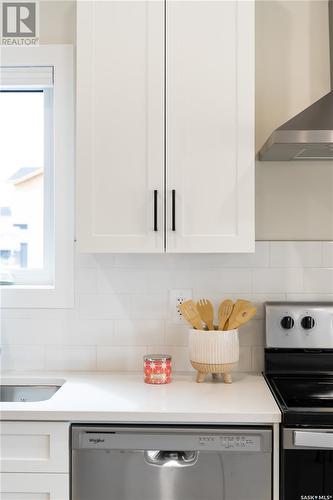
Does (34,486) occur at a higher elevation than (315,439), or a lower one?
lower

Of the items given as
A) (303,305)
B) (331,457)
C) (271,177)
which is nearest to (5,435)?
(331,457)

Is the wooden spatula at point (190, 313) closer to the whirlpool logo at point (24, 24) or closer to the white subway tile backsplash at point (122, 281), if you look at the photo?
the white subway tile backsplash at point (122, 281)

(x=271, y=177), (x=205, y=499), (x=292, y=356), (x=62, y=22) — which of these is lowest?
(x=205, y=499)

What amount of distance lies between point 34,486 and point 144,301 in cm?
87

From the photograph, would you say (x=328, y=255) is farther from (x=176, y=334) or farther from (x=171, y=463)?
(x=171, y=463)

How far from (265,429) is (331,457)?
0.22 metres

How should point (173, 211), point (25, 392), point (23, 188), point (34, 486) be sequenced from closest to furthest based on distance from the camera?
point (34, 486), point (173, 211), point (25, 392), point (23, 188)

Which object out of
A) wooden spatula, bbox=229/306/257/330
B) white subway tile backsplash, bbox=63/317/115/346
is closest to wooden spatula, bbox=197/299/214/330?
wooden spatula, bbox=229/306/257/330

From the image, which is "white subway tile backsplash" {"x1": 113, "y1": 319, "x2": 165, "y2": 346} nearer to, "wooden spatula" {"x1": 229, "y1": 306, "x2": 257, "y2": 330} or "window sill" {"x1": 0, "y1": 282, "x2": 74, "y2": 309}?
"window sill" {"x1": 0, "y1": 282, "x2": 74, "y2": 309}

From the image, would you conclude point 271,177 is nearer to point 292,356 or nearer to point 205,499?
point 292,356

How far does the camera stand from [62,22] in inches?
101

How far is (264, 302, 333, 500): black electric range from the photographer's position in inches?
74.1

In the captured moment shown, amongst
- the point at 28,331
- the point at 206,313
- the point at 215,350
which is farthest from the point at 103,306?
the point at 215,350

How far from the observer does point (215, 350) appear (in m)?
2.24
